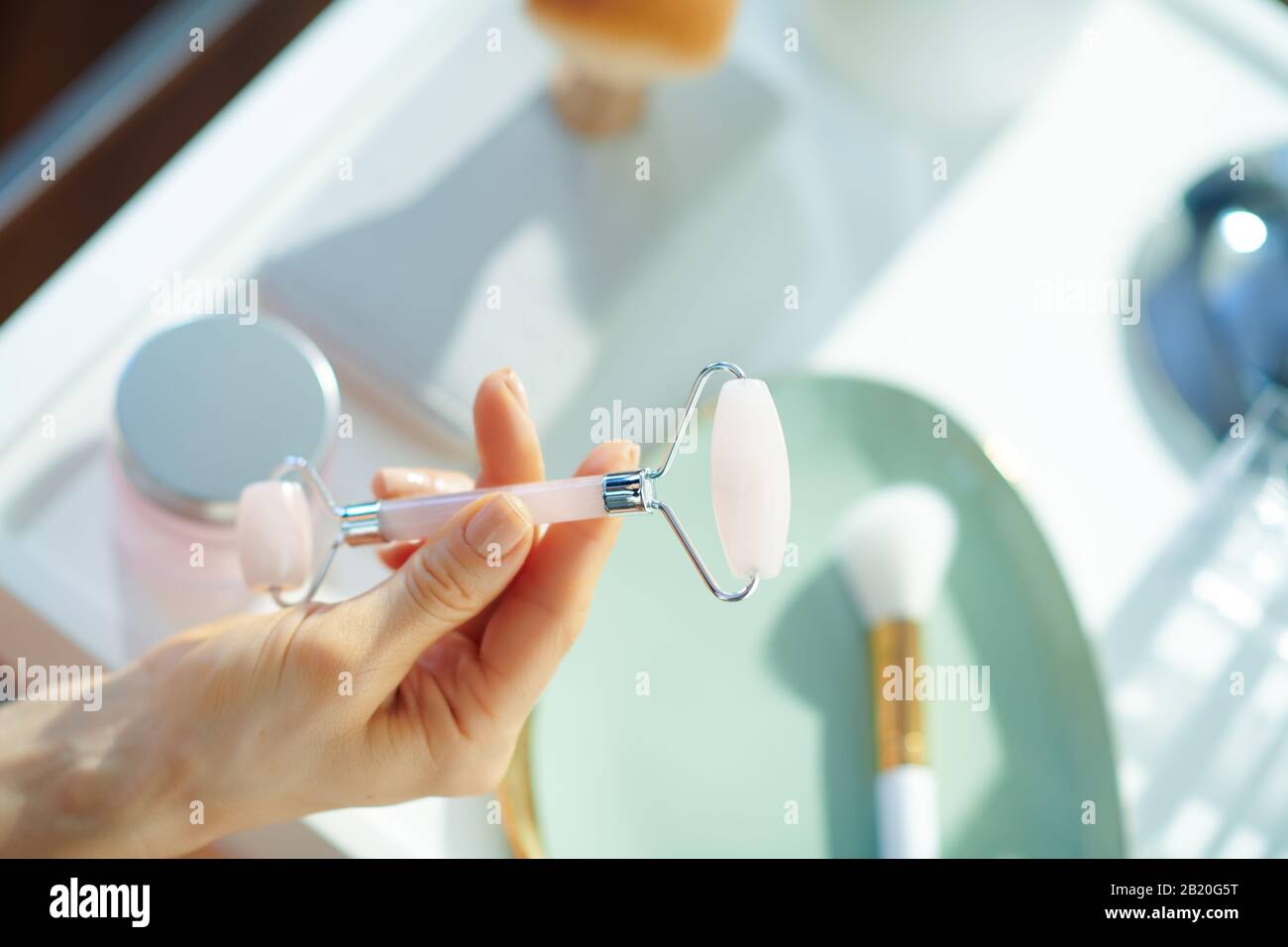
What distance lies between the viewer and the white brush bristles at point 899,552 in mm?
419

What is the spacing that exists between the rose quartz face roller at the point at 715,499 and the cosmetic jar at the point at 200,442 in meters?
0.04

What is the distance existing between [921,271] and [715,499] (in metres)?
0.24

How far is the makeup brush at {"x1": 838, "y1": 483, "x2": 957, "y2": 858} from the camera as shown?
0.39m

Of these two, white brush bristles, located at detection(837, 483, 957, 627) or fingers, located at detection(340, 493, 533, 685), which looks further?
white brush bristles, located at detection(837, 483, 957, 627)

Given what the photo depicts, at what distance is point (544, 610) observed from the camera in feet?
1.18

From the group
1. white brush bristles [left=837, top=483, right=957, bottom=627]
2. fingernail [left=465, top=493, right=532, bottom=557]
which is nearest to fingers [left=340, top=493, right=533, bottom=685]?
fingernail [left=465, top=493, right=532, bottom=557]

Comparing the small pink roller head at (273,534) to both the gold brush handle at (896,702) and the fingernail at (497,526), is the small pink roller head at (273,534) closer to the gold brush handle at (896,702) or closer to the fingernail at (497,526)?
the fingernail at (497,526)

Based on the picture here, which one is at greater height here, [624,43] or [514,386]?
[624,43]

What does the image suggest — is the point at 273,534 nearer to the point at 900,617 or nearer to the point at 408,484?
the point at 408,484

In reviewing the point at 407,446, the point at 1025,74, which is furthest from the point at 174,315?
the point at 1025,74

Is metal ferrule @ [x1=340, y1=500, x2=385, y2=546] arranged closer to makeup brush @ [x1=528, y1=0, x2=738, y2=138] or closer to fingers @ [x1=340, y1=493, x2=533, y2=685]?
fingers @ [x1=340, y1=493, x2=533, y2=685]

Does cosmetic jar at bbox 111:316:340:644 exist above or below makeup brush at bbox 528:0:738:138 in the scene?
below

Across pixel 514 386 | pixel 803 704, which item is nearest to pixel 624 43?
pixel 514 386
